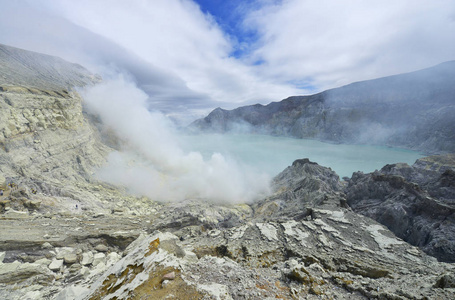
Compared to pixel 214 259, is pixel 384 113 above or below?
above

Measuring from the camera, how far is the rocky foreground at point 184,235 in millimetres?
4227

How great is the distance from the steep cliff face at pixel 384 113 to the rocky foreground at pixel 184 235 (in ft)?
156

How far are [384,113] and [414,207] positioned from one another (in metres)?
69.6

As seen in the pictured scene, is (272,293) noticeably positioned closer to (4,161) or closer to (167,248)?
(167,248)

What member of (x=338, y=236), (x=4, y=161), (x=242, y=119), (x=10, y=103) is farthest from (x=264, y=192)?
(x=242, y=119)

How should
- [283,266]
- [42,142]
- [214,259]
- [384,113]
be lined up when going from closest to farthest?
[214,259], [283,266], [42,142], [384,113]

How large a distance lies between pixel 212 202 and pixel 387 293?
41.6ft

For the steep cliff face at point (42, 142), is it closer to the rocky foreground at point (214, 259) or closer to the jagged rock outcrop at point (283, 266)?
the rocky foreground at point (214, 259)

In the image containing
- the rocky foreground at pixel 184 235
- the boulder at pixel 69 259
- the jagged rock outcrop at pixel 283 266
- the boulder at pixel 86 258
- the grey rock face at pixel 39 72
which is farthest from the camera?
the grey rock face at pixel 39 72

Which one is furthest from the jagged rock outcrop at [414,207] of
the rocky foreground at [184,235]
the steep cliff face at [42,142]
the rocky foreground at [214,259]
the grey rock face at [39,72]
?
the grey rock face at [39,72]

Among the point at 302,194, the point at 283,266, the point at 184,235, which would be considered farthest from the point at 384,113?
the point at 283,266

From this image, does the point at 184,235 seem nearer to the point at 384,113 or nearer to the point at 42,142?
the point at 42,142

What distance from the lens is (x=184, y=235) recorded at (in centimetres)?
988

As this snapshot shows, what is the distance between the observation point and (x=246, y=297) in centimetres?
367
